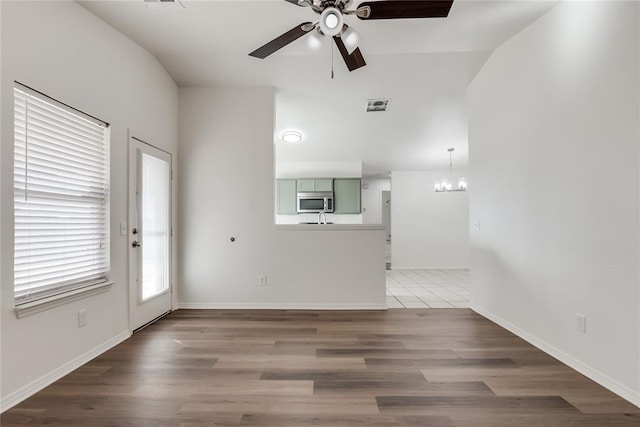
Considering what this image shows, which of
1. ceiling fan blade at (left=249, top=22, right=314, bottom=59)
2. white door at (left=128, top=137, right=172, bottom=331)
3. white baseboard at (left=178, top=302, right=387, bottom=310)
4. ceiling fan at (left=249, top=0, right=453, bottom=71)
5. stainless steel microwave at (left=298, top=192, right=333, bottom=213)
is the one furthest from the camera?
stainless steel microwave at (left=298, top=192, right=333, bottom=213)

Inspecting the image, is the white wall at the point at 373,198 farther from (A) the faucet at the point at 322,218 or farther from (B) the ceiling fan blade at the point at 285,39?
(B) the ceiling fan blade at the point at 285,39

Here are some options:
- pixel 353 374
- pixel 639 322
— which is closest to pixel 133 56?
pixel 353 374

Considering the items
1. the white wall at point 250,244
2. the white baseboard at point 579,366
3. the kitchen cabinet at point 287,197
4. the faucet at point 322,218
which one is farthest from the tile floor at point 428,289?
the kitchen cabinet at point 287,197

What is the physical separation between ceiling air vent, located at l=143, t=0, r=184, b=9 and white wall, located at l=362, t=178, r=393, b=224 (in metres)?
7.28

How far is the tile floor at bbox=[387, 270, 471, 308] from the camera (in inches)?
158

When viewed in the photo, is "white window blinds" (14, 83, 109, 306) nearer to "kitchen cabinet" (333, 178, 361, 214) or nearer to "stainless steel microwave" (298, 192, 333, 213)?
"stainless steel microwave" (298, 192, 333, 213)

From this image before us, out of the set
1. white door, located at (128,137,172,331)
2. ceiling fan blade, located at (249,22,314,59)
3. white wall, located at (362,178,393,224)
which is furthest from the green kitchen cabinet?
ceiling fan blade, located at (249,22,314,59)

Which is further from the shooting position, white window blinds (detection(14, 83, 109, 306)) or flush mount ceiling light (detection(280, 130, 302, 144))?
flush mount ceiling light (detection(280, 130, 302, 144))

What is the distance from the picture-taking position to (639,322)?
177cm

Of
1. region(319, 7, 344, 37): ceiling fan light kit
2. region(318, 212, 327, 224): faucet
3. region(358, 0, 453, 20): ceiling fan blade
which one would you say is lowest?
region(318, 212, 327, 224): faucet

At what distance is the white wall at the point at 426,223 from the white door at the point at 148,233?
5.24 metres

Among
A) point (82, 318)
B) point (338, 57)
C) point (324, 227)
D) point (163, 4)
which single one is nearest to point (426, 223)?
point (324, 227)

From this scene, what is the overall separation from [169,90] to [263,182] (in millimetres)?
1517

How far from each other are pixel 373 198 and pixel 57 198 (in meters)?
8.03
